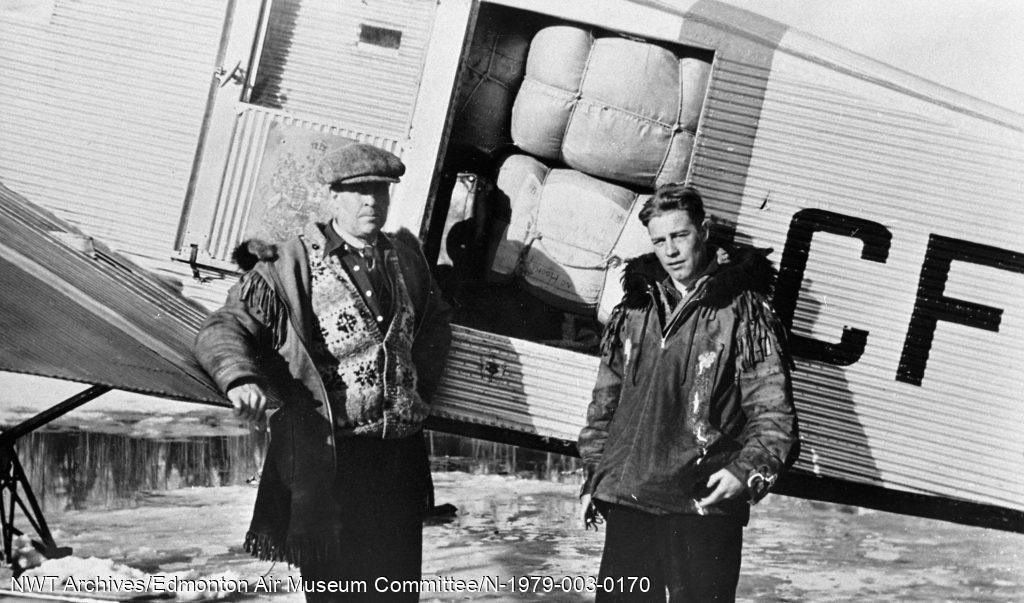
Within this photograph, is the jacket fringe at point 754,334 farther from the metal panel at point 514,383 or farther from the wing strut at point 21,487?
the wing strut at point 21,487

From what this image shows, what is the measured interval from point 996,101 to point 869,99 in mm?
520

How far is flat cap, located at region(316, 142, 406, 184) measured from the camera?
3.51m

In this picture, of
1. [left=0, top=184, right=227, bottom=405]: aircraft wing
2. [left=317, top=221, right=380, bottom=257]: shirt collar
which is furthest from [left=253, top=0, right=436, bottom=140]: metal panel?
[left=0, top=184, right=227, bottom=405]: aircraft wing

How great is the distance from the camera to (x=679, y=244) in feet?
11.3

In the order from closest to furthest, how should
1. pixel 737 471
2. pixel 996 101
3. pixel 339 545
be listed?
pixel 737 471 < pixel 339 545 < pixel 996 101

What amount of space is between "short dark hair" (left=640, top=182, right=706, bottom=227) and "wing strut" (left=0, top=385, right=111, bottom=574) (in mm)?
1993

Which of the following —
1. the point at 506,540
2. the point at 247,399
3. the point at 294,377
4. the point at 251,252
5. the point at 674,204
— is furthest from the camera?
the point at 506,540

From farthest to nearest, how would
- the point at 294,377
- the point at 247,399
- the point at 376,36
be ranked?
1. the point at 376,36
2. the point at 294,377
3. the point at 247,399

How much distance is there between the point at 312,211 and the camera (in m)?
3.62

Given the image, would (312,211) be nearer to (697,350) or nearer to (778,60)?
(697,350)

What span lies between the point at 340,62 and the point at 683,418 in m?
1.82

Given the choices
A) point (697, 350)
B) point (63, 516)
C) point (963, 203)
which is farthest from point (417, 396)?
point (963, 203)

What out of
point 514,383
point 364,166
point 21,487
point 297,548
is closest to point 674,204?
point 514,383

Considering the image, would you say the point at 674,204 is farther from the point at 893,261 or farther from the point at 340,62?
the point at 340,62
